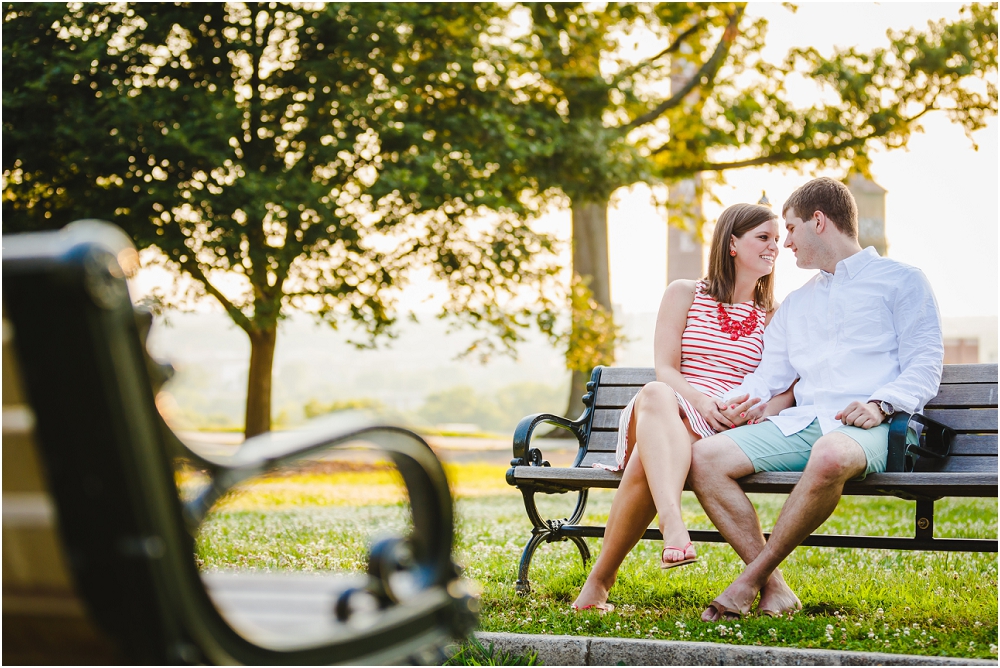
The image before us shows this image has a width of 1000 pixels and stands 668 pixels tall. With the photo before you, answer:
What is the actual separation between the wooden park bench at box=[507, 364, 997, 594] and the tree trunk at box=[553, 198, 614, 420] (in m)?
14.6

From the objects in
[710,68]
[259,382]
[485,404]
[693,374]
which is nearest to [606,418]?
[693,374]

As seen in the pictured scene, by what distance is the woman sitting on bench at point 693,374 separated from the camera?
3588mm

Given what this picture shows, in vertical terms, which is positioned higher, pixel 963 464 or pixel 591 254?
pixel 591 254

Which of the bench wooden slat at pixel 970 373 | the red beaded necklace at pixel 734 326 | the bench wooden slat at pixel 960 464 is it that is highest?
the red beaded necklace at pixel 734 326

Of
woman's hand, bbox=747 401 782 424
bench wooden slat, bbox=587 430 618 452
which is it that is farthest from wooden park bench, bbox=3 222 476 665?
bench wooden slat, bbox=587 430 618 452

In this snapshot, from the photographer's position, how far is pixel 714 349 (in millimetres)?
4121

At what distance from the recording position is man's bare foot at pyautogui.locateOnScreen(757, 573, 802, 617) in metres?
3.54

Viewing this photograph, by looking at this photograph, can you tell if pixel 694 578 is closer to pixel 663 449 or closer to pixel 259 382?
pixel 663 449

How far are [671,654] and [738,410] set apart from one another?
43.7 inches

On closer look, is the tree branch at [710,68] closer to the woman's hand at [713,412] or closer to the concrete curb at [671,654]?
the woman's hand at [713,412]

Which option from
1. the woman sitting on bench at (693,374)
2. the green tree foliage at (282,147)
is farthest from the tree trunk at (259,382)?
the woman sitting on bench at (693,374)

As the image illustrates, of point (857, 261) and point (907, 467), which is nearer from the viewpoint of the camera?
point (907, 467)

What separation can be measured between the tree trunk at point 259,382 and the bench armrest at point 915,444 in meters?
12.1

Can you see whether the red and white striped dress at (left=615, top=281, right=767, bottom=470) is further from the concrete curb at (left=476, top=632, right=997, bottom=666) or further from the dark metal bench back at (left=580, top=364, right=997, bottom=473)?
the concrete curb at (left=476, top=632, right=997, bottom=666)
